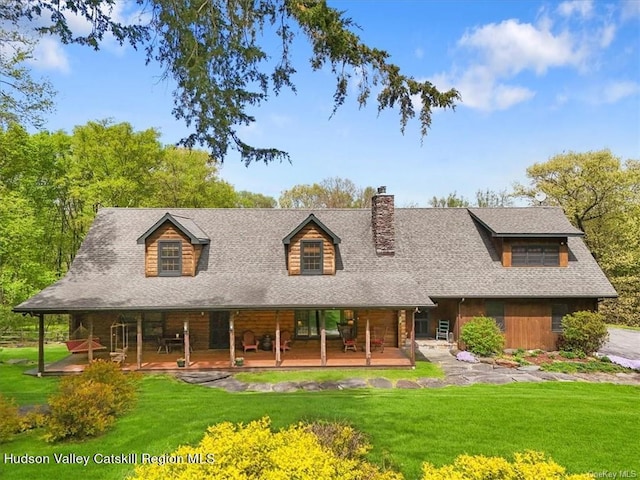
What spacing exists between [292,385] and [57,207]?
2909 cm

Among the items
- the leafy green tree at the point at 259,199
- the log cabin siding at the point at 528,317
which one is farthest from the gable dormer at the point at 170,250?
the leafy green tree at the point at 259,199

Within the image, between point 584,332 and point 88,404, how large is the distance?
19.4m

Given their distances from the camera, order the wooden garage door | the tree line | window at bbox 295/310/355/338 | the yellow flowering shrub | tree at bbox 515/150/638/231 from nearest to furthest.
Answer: the yellow flowering shrub, window at bbox 295/310/355/338, the wooden garage door, the tree line, tree at bbox 515/150/638/231

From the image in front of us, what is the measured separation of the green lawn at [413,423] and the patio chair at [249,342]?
4621 mm

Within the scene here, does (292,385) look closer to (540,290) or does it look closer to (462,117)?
(462,117)

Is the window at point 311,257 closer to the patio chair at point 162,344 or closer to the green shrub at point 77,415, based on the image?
the patio chair at point 162,344

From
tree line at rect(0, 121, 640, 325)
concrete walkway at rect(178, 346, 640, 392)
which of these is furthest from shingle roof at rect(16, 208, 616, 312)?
tree line at rect(0, 121, 640, 325)

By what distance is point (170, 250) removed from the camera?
733 inches

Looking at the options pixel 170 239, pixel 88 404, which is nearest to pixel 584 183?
pixel 170 239

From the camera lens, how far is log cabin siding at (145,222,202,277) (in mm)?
18453

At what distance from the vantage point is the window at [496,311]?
785 inches

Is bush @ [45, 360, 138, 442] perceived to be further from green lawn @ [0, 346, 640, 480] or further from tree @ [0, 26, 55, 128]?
tree @ [0, 26, 55, 128]

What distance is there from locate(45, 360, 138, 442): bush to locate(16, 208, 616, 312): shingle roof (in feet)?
16.5

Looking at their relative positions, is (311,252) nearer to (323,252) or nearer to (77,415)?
(323,252)
